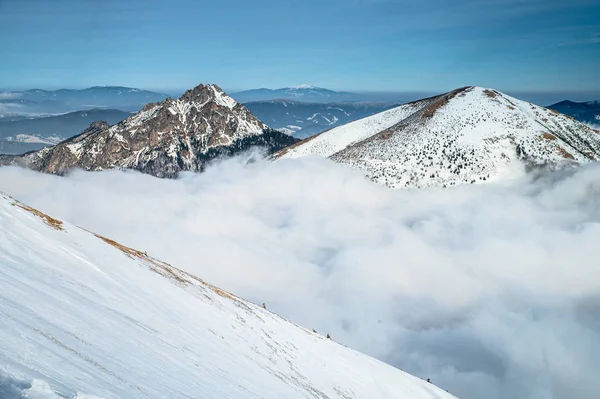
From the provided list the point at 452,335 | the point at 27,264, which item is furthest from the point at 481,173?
the point at 27,264

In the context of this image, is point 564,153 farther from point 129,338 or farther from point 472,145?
point 129,338

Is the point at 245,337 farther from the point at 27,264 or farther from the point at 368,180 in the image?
the point at 368,180

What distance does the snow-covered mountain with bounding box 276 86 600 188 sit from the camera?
15862cm

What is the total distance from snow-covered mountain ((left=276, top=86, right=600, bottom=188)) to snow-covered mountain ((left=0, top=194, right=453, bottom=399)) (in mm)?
141062

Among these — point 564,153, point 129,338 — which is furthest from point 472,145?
point 129,338

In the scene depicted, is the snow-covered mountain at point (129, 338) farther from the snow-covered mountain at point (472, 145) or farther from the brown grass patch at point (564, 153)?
the brown grass patch at point (564, 153)

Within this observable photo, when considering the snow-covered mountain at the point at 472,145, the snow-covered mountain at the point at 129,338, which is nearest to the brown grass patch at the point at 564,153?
the snow-covered mountain at the point at 472,145

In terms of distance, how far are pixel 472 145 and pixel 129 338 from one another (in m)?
170

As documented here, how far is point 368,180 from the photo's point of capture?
18012 centimetres

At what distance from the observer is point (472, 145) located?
529 ft

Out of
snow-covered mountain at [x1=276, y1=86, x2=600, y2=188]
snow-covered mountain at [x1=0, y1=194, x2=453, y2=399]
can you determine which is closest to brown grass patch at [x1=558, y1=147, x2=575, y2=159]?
snow-covered mountain at [x1=276, y1=86, x2=600, y2=188]

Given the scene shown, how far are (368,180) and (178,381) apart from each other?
172 metres

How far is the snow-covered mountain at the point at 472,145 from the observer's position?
15862 centimetres

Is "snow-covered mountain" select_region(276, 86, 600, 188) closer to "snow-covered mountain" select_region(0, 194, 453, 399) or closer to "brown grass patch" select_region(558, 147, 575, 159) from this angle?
"brown grass patch" select_region(558, 147, 575, 159)
